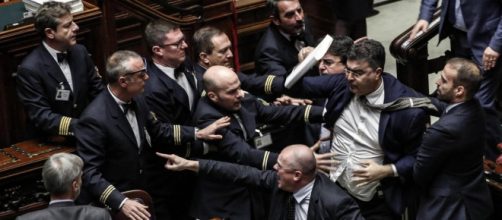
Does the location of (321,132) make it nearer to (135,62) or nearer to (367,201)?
(367,201)

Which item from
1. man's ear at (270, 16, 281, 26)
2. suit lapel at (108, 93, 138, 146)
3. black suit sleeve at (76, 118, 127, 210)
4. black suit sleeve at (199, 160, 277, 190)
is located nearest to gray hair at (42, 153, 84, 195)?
black suit sleeve at (76, 118, 127, 210)

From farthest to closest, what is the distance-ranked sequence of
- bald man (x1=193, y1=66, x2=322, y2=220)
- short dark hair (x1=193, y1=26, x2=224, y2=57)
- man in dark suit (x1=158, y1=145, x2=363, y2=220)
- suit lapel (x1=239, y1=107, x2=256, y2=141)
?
short dark hair (x1=193, y1=26, x2=224, y2=57) < suit lapel (x1=239, y1=107, x2=256, y2=141) < bald man (x1=193, y1=66, x2=322, y2=220) < man in dark suit (x1=158, y1=145, x2=363, y2=220)

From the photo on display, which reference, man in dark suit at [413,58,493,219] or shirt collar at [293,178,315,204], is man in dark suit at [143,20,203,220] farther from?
man in dark suit at [413,58,493,219]

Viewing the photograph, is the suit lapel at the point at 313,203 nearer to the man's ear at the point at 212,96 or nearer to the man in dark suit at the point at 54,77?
the man's ear at the point at 212,96

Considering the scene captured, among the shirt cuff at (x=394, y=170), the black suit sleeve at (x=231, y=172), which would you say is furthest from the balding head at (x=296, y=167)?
the shirt cuff at (x=394, y=170)

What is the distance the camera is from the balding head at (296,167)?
445 cm

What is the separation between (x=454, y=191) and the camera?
4652 millimetres

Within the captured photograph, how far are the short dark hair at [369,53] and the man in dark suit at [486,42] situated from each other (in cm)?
80

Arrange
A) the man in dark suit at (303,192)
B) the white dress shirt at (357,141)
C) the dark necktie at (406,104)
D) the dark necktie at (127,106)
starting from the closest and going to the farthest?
the man in dark suit at (303,192) < the dark necktie at (406,104) < the white dress shirt at (357,141) < the dark necktie at (127,106)

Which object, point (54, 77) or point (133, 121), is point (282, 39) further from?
point (54, 77)

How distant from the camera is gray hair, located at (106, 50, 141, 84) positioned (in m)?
4.80

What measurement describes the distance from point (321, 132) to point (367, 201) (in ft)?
1.87

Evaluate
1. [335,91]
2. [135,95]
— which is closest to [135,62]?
[135,95]

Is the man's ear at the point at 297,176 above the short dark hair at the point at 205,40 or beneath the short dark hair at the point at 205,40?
beneath
